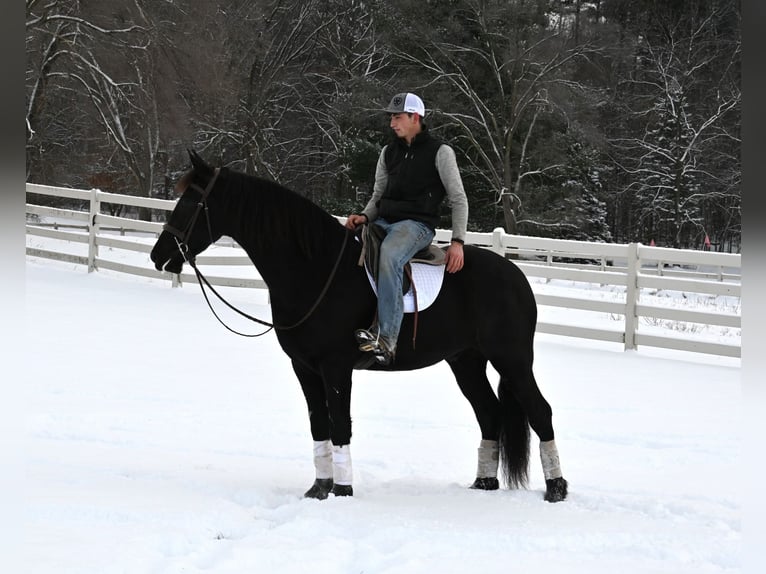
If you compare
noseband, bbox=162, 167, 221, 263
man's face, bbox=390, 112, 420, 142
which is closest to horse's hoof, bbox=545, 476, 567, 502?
man's face, bbox=390, 112, 420, 142

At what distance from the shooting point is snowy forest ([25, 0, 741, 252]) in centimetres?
2758

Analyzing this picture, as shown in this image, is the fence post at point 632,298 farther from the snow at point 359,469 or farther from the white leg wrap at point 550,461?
the white leg wrap at point 550,461

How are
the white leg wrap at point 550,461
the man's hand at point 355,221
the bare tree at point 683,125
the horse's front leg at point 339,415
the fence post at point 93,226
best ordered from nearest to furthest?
1. the horse's front leg at point 339,415
2. the white leg wrap at point 550,461
3. the man's hand at point 355,221
4. the fence post at point 93,226
5. the bare tree at point 683,125

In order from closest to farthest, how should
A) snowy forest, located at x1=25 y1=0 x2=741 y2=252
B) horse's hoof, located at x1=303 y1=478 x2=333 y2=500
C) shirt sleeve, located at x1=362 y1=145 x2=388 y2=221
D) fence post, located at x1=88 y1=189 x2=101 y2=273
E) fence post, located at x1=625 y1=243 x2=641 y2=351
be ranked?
1. horse's hoof, located at x1=303 y1=478 x2=333 y2=500
2. shirt sleeve, located at x1=362 y1=145 x2=388 y2=221
3. fence post, located at x1=625 y1=243 x2=641 y2=351
4. fence post, located at x1=88 y1=189 x2=101 y2=273
5. snowy forest, located at x1=25 y1=0 x2=741 y2=252

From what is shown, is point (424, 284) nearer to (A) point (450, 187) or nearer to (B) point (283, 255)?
(A) point (450, 187)

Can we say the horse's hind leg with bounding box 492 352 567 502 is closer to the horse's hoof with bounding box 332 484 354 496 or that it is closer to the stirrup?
the stirrup

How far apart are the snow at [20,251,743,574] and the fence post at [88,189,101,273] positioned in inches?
211

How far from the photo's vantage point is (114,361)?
30.7 feet

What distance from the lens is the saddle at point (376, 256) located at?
191 inches

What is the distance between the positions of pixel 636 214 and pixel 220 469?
32359 mm

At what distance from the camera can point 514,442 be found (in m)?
5.21

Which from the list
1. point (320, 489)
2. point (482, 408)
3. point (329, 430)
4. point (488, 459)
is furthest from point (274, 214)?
point (488, 459)

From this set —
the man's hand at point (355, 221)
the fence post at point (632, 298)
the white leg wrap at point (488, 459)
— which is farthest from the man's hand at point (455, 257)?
the fence post at point (632, 298)

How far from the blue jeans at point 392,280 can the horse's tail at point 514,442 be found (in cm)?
90
